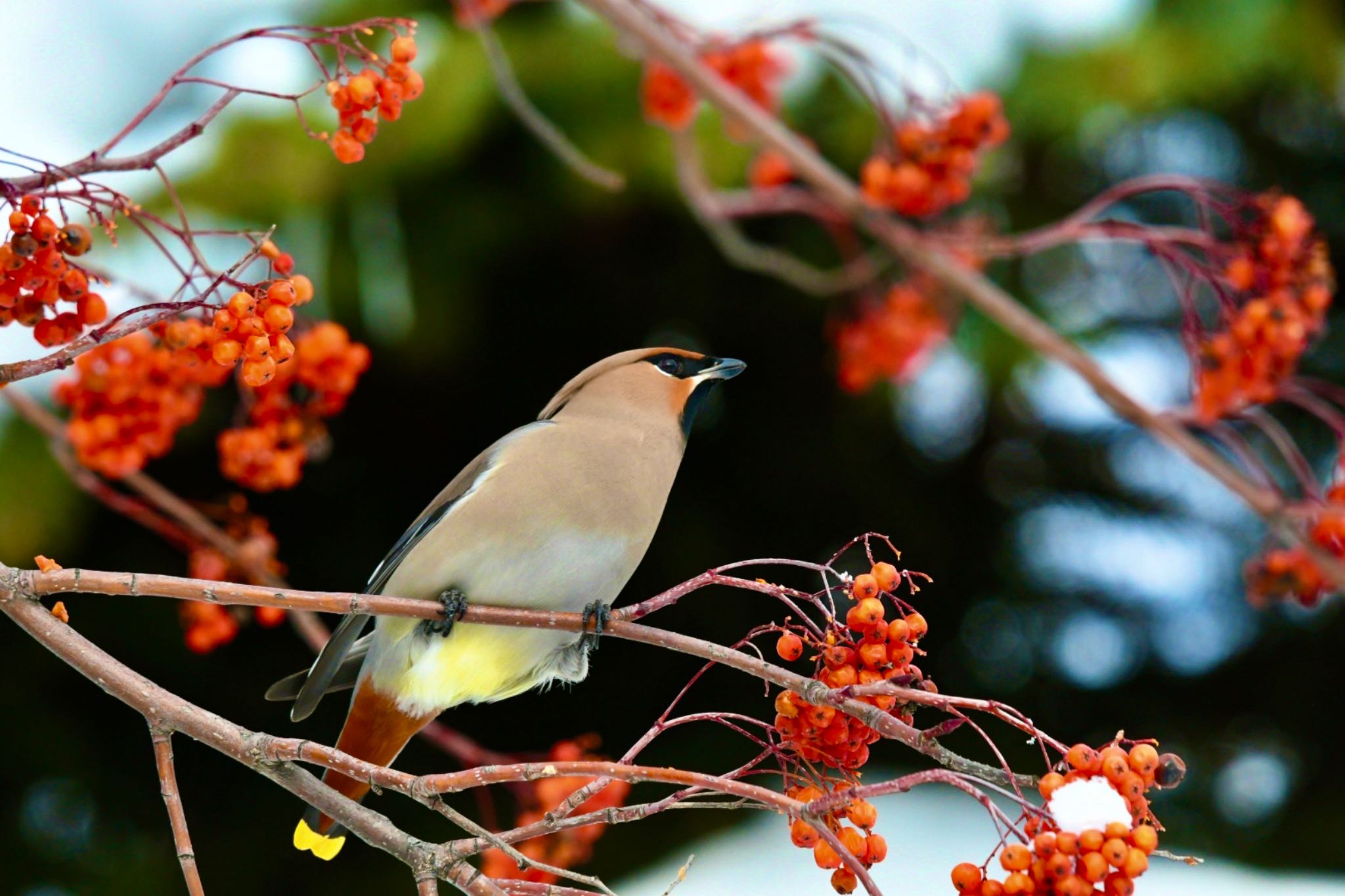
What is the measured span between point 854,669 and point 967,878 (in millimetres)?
204

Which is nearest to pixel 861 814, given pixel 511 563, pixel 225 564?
pixel 511 563

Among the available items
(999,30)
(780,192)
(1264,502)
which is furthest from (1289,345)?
(999,30)

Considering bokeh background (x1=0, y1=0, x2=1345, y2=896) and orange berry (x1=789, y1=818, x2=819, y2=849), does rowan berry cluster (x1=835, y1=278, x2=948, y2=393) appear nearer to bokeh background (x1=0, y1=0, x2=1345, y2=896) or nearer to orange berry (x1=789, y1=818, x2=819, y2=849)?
bokeh background (x1=0, y1=0, x2=1345, y2=896)

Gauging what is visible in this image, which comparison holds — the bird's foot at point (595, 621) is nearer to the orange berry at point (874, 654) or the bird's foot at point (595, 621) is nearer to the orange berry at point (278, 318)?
the orange berry at point (874, 654)

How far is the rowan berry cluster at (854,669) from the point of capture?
4.16ft

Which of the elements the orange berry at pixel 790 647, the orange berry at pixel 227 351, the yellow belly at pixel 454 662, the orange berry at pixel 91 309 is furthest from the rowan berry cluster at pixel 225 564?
the orange berry at pixel 790 647

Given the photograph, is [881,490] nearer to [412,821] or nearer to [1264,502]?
[412,821]

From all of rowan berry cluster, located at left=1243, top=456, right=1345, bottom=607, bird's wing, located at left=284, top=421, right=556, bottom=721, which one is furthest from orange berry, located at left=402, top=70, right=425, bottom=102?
rowan berry cluster, located at left=1243, top=456, right=1345, bottom=607

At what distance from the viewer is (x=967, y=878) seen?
3.88 feet

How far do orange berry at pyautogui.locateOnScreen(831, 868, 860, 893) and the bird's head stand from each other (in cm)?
102

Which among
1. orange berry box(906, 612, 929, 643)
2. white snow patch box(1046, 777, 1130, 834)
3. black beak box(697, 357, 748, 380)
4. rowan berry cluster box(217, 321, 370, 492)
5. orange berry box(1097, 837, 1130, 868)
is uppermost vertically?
rowan berry cluster box(217, 321, 370, 492)

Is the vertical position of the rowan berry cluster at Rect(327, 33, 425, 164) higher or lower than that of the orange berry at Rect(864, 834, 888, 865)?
higher

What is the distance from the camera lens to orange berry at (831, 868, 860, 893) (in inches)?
48.6

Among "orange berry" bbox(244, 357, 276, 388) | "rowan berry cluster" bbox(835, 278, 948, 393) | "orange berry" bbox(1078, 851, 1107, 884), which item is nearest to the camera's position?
"orange berry" bbox(1078, 851, 1107, 884)
